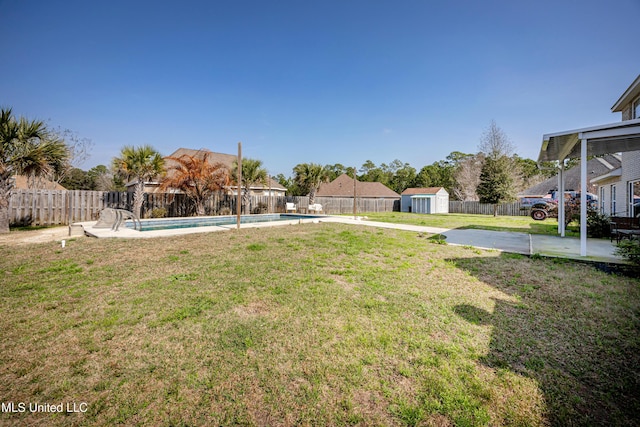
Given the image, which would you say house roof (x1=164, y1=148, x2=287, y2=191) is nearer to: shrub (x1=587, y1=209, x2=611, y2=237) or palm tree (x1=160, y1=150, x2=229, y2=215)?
palm tree (x1=160, y1=150, x2=229, y2=215)

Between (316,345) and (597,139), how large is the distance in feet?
27.2

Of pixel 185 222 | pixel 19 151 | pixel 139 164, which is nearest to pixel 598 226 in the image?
pixel 185 222

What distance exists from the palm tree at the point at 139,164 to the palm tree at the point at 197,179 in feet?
5.12

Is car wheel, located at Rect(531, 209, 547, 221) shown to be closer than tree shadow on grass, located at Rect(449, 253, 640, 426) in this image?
No

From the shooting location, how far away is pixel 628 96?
412 inches

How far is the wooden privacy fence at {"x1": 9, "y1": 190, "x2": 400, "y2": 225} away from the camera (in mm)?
12125

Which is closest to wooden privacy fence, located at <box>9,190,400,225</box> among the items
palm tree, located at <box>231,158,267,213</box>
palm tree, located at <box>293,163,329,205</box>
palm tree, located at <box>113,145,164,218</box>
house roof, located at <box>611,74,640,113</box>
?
palm tree, located at <box>113,145,164,218</box>

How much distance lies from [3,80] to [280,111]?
15988mm

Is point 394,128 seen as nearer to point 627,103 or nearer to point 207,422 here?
point 627,103

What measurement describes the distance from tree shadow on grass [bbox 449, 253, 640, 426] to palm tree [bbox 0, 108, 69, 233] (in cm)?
1431

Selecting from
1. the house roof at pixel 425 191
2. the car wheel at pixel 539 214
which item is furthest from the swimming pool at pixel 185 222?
the house roof at pixel 425 191

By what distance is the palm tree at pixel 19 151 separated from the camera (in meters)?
9.24

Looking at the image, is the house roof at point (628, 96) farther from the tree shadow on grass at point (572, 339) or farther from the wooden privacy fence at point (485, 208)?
the wooden privacy fence at point (485, 208)

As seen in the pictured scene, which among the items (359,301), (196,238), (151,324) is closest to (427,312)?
(359,301)
